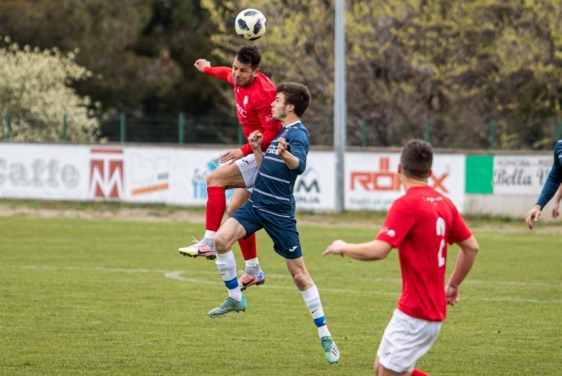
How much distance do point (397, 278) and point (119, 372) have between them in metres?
7.72

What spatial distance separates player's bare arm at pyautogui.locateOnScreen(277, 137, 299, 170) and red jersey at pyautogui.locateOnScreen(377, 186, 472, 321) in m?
2.16

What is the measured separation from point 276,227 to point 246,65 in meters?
1.65

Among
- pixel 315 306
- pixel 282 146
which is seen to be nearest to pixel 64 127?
pixel 315 306

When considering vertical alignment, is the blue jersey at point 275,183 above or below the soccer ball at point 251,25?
below

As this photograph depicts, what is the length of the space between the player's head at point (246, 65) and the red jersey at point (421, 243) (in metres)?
3.68

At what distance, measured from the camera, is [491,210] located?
2364 centimetres

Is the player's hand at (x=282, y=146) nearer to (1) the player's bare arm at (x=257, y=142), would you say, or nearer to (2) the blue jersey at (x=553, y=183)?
(1) the player's bare arm at (x=257, y=142)

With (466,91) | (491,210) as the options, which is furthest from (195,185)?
(466,91)

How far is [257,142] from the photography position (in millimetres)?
8875

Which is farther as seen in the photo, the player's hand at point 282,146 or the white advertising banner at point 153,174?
the white advertising banner at point 153,174

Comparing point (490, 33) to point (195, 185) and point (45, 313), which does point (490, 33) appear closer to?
point (195, 185)

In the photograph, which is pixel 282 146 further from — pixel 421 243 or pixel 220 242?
pixel 421 243

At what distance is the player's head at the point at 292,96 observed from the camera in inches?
340

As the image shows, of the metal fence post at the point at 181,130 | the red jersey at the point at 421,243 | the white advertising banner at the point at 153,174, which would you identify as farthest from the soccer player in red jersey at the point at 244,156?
the metal fence post at the point at 181,130
